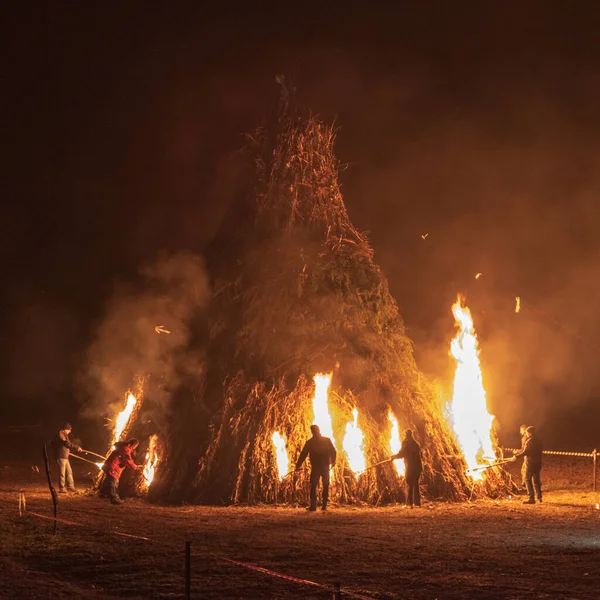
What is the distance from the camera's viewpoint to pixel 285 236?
697 inches

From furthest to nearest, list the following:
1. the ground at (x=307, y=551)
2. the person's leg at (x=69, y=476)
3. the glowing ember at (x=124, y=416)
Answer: the glowing ember at (x=124, y=416) < the person's leg at (x=69, y=476) < the ground at (x=307, y=551)

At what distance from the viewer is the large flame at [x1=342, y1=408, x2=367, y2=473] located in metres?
16.7

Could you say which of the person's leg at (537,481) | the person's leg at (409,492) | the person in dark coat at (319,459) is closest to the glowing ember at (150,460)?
the person in dark coat at (319,459)

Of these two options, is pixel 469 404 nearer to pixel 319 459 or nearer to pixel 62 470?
pixel 319 459

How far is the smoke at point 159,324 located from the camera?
57.6 feet

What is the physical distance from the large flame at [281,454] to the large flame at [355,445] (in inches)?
50.7

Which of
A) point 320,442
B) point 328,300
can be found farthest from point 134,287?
point 320,442

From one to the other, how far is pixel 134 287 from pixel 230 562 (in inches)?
393

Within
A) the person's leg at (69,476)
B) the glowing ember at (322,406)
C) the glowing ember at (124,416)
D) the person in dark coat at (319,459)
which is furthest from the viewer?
the glowing ember at (124,416)

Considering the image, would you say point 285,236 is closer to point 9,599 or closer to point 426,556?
point 426,556

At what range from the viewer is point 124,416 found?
19625mm

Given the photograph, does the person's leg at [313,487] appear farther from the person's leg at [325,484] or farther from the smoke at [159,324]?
the smoke at [159,324]

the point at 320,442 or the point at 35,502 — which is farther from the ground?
the point at 320,442

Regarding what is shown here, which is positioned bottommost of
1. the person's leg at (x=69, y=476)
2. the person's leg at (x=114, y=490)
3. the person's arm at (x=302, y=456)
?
the person's leg at (x=114, y=490)
